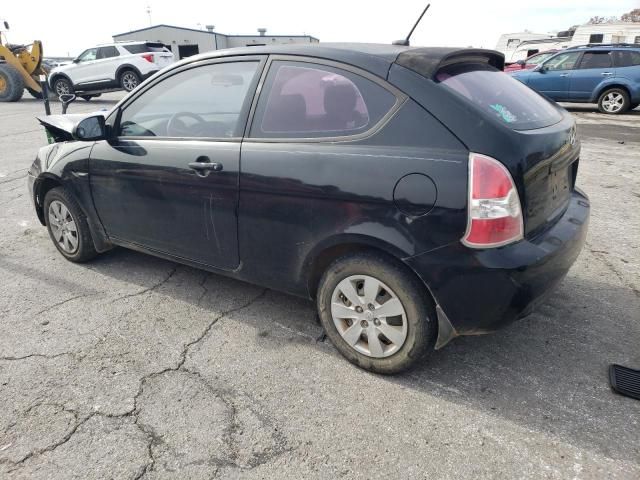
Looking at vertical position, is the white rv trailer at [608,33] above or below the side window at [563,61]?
above

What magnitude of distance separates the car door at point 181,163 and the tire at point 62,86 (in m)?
16.7

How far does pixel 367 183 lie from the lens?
7.30ft

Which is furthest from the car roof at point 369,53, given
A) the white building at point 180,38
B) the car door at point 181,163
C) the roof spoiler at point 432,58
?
the white building at point 180,38

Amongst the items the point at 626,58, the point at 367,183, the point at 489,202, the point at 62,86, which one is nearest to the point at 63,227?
the point at 367,183

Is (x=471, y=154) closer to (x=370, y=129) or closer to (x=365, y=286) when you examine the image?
(x=370, y=129)

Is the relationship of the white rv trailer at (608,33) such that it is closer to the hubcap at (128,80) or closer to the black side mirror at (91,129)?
the hubcap at (128,80)

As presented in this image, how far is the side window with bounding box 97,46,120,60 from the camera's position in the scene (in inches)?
659

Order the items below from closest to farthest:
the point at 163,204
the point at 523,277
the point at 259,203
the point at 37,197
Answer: the point at 523,277, the point at 259,203, the point at 163,204, the point at 37,197

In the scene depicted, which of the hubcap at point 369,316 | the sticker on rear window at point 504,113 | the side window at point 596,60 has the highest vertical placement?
the sticker on rear window at point 504,113

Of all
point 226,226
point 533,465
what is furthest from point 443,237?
point 226,226

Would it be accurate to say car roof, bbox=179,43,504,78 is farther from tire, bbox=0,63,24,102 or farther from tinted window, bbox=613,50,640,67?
tire, bbox=0,63,24,102

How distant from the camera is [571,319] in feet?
9.78

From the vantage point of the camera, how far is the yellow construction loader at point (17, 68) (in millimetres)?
16422

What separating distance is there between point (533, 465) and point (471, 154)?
4.44ft
